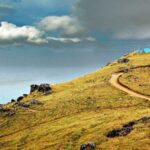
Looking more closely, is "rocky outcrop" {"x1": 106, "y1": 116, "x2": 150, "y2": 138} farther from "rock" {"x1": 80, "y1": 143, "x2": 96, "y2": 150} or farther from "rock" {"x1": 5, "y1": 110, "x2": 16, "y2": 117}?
"rock" {"x1": 5, "y1": 110, "x2": 16, "y2": 117}

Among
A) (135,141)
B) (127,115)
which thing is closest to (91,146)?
(135,141)

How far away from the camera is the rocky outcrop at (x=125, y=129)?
110575 mm

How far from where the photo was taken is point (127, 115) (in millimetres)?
134125

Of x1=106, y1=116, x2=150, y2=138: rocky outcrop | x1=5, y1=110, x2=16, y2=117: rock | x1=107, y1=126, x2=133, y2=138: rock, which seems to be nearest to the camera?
x1=107, y1=126, x2=133, y2=138: rock

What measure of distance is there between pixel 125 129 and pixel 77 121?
34.7 m

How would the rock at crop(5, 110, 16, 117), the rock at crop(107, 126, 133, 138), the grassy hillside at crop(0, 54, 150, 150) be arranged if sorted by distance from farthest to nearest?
the rock at crop(5, 110, 16, 117), the grassy hillside at crop(0, 54, 150, 150), the rock at crop(107, 126, 133, 138)

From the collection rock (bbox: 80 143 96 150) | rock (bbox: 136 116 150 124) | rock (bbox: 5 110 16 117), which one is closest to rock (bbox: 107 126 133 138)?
rock (bbox: 136 116 150 124)

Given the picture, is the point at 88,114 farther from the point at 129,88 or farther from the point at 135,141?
the point at 135,141

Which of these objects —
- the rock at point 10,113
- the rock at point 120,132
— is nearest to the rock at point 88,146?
the rock at point 120,132

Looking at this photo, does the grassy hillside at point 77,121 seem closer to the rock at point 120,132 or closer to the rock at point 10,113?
the rock at point 10,113

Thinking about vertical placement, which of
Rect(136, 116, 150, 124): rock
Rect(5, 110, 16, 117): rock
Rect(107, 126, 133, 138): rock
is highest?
Rect(5, 110, 16, 117): rock

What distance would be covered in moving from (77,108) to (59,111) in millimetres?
6773

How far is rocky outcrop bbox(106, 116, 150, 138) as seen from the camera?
111 metres

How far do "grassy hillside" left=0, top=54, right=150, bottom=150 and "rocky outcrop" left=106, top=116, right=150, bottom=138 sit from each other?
165 cm
